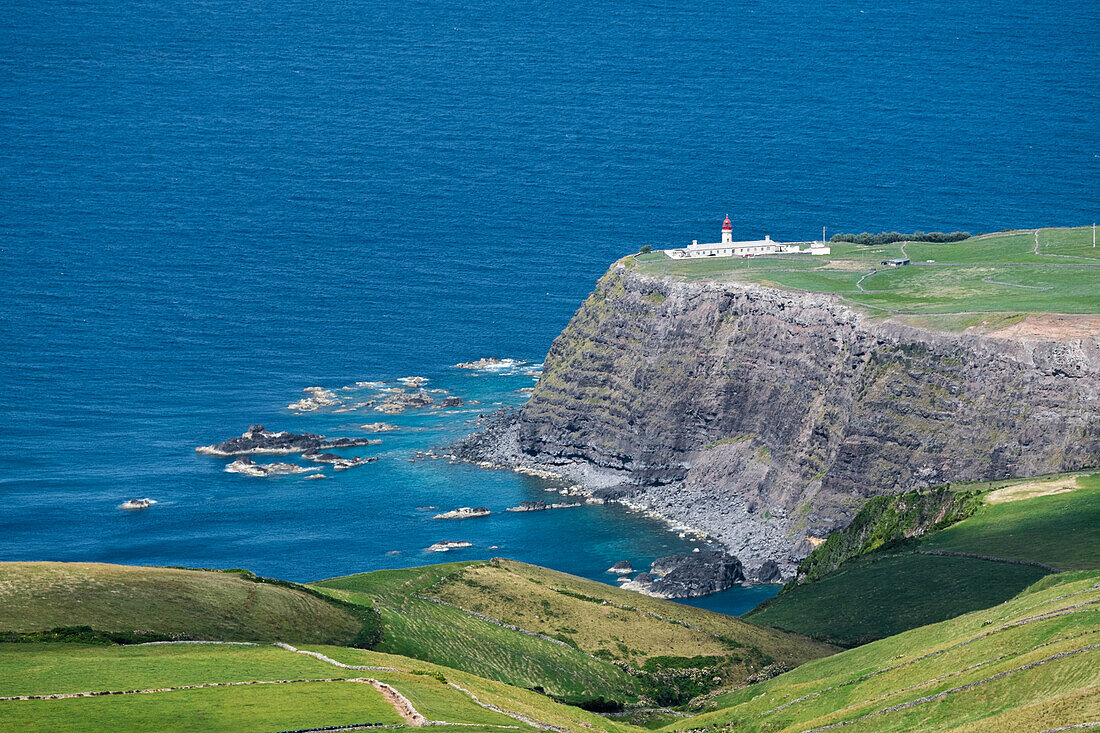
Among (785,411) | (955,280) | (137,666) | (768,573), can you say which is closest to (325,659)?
(137,666)

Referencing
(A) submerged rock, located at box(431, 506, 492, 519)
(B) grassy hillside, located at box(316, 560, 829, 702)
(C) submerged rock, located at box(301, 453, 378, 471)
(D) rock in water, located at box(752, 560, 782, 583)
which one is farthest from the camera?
(C) submerged rock, located at box(301, 453, 378, 471)

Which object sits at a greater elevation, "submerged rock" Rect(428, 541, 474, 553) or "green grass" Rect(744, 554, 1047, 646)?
"submerged rock" Rect(428, 541, 474, 553)

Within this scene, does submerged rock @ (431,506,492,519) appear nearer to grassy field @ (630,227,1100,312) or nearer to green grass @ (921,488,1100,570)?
grassy field @ (630,227,1100,312)

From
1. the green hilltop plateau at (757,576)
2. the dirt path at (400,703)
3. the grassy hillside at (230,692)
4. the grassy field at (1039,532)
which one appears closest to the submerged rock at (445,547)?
the green hilltop plateau at (757,576)

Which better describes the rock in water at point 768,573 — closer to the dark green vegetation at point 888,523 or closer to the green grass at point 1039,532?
the dark green vegetation at point 888,523

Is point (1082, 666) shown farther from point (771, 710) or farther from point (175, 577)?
point (175, 577)

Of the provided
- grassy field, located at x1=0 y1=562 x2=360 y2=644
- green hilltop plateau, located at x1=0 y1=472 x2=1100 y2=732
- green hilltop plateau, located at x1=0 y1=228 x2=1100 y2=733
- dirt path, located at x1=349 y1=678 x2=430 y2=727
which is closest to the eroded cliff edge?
green hilltop plateau, located at x1=0 y1=228 x2=1100 y2=733

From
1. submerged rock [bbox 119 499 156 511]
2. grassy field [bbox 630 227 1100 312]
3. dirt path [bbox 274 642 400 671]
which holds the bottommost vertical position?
dirt path [bbox 274 642 400 671]

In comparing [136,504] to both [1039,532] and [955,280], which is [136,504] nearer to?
[955,280]

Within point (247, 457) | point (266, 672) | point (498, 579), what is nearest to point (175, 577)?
point (266, 672)
